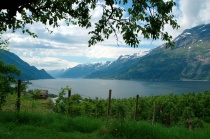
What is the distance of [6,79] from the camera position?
A: 1573 cm

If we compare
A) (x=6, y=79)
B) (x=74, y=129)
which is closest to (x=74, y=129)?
(x=74, y=129)

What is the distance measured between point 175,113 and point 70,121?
138ft

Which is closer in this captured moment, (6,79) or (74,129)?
(74,129)

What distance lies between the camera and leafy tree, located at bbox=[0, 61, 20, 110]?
1535 centimetres

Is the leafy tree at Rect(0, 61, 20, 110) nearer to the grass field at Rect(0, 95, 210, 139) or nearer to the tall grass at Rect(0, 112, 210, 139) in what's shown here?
the tall grass at Rect(0, 112, 210, 139)

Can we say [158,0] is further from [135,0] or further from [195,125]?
[195,125]

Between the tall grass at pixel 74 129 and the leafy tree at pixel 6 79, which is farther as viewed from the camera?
the leafy tree at pixel 6 79

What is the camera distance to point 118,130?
11.1 meters

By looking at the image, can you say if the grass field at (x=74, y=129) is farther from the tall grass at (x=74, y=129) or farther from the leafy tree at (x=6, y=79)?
the leafy tree at (x=6, y=79)

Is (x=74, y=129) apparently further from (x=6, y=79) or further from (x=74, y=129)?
(x=6, y=79)

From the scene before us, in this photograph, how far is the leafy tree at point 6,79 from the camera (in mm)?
15346

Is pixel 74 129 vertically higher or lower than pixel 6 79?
lower

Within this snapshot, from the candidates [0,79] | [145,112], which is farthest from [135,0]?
[145,112]

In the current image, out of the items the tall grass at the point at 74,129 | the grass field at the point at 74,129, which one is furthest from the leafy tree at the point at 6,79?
the grass field at the point at 74,129
